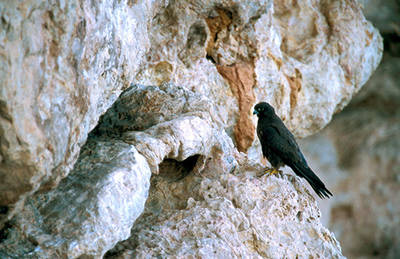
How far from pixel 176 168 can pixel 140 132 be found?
74 centimetres

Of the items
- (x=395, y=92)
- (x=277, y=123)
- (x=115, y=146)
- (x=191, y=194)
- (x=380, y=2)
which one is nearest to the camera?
(x=115, y=146)

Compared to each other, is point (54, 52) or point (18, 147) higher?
point (54, 52)

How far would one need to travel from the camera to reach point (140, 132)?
3.79m

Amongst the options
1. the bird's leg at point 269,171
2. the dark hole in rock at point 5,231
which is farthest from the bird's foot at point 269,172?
the dark hole in rock at point 5,231

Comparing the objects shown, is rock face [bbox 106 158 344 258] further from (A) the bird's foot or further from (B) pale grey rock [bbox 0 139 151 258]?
(B) pale grey rock [bbox 0 139 151 258]

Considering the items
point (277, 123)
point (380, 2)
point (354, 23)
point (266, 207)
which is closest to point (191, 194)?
point (266, 207)

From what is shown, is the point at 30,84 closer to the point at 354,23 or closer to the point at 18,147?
the point at 18,147

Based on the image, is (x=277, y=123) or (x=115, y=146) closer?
(x=115, y=146)

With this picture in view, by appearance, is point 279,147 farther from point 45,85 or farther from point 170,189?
point 45,85

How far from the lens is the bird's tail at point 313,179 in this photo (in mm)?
4816

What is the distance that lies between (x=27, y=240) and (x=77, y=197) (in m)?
0.34

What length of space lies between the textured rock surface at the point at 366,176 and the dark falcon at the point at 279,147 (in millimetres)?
4596

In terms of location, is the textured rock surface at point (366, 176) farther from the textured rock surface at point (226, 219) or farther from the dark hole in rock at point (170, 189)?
the dark hole in rock at point (170, 189)

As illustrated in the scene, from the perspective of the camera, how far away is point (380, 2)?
344 inches
